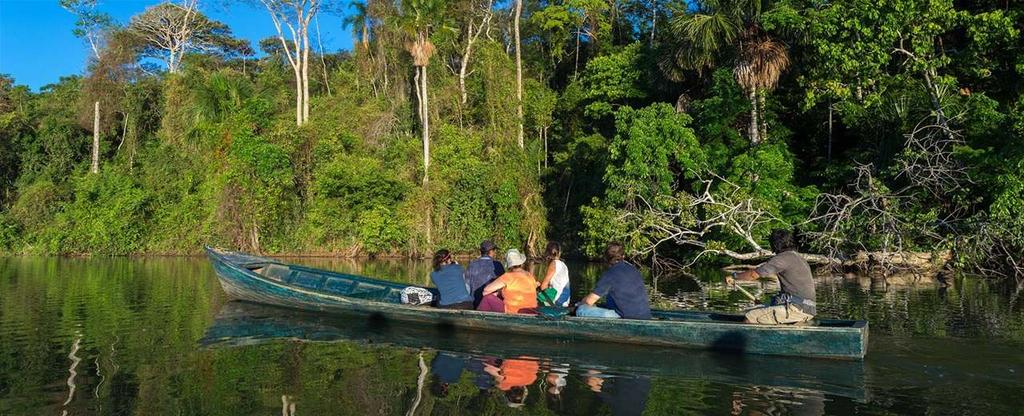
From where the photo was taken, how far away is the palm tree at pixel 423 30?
96.4 feet

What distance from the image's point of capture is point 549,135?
36.1 m

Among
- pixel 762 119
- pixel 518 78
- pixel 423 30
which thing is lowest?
pixel 762 119

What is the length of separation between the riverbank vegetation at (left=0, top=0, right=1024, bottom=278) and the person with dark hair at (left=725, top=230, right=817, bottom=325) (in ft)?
39.2

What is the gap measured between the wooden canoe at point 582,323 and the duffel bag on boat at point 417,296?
420mm

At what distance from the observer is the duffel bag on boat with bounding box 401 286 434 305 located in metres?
12.0

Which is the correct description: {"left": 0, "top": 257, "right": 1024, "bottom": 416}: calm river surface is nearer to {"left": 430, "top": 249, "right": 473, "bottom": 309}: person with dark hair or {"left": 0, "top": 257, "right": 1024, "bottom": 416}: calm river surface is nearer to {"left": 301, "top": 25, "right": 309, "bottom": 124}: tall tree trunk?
{"left": 430, "top": 249, "right": 473, "bottom": 309}: person with dark hair

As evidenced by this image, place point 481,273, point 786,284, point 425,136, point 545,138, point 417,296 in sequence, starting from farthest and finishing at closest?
point 545,138 < point 425,136 < point 417,296 < point 481,273 < point 786,284

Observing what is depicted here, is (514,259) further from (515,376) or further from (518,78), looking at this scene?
(518,78)

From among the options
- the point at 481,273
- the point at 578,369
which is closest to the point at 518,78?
the point at 481,273

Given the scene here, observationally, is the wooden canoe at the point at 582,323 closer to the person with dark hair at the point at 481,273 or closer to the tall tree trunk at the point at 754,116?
the person with dark hair at the point at 481,273

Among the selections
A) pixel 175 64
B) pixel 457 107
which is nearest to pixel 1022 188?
pixel 457 107

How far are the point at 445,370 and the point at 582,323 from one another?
7.21 feet

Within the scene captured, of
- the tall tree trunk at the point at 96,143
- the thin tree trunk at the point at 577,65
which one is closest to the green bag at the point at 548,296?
the thin tree trunk at the point at 577,65

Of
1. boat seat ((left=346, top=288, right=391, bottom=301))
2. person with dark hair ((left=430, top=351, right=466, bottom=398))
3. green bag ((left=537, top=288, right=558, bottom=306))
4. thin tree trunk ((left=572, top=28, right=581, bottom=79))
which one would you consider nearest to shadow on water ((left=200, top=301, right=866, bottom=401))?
person with dark hair ((left=430, top=351, right=466, bottom=398))
